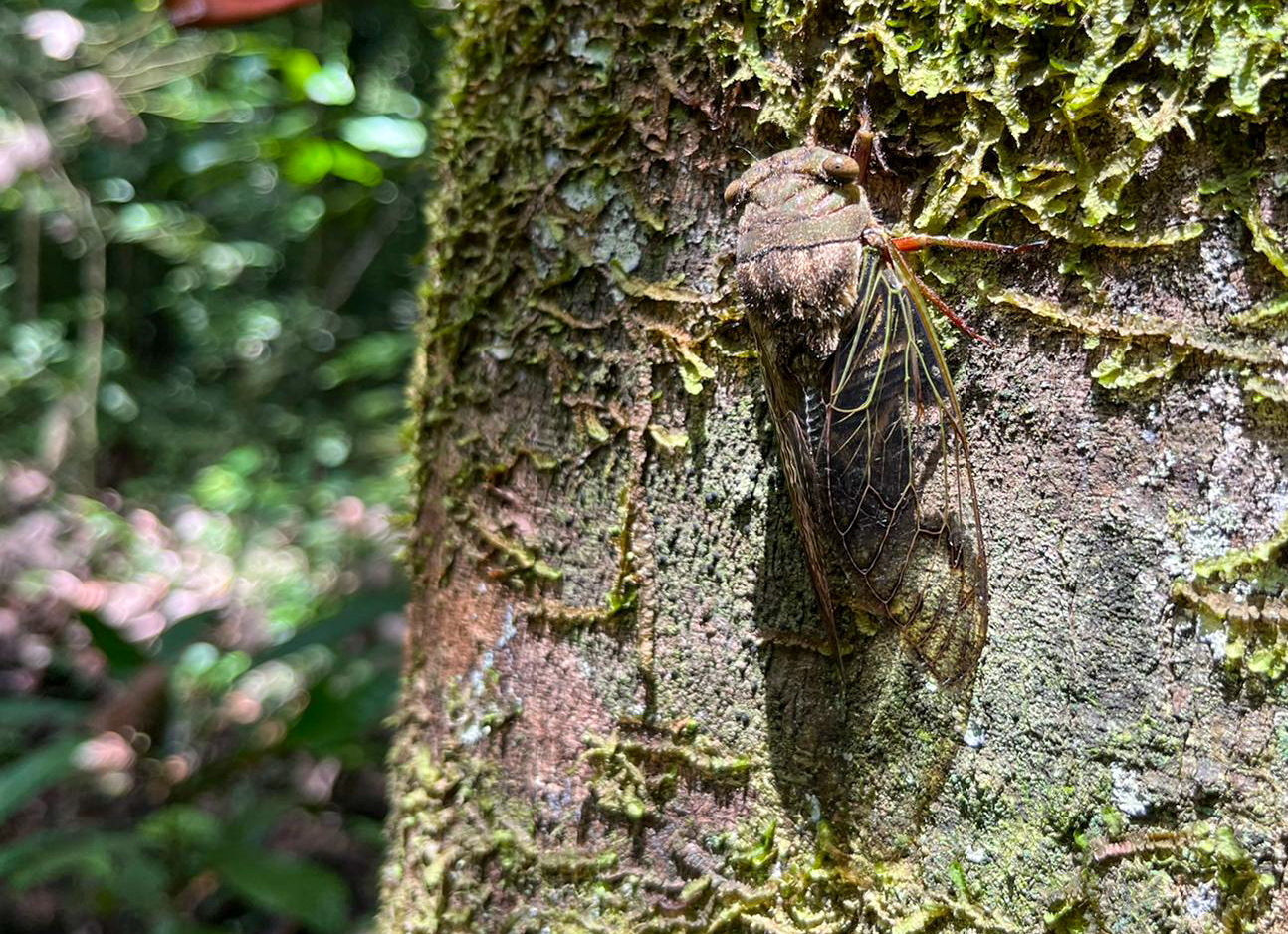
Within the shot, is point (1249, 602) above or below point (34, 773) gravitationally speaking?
above

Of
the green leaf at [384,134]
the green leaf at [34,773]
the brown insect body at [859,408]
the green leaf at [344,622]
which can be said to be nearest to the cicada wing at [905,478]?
Result: the brown insect body at [859,408]

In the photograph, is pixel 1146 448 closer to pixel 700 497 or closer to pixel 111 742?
pixel 700 497

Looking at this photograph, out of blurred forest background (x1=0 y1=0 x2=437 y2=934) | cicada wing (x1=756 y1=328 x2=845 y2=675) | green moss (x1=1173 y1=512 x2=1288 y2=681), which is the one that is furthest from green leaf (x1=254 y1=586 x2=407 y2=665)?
green moss (x1=1173 y1=512 x2=1288 y2=681)

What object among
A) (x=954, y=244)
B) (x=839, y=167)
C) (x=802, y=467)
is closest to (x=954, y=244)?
(x=954, y=244)

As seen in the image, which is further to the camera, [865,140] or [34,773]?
[34,773]

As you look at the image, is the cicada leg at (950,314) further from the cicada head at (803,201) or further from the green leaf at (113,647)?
the green leaf at (113,647)

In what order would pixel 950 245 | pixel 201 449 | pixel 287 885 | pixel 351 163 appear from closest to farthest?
pixel 950 245
pixel 287 885
pixel 351 163
pixel 201 449

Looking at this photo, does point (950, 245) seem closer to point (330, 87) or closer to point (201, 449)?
point (330, 87)
